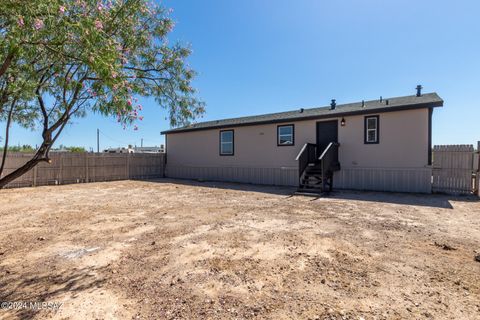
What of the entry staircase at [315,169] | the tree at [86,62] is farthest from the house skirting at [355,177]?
the tree at [86,62]

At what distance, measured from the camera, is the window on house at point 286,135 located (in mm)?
12055

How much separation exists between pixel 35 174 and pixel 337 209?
13.2 metres

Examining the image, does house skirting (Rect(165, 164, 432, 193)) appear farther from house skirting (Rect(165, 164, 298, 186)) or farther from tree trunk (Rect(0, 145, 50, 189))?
tree trunk (Rect(0, 145, 50, 189))

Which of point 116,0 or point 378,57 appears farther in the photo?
point 378,57

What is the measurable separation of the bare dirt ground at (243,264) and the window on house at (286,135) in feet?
20.2

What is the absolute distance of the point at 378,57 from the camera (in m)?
10.7

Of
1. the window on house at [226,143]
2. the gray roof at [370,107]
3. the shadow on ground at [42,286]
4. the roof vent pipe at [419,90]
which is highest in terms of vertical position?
the roof vent pipe at [419,90]

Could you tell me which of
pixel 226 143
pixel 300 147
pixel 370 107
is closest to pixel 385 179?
pixel 370 107

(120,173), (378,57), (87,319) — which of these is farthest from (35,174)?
(378,57)

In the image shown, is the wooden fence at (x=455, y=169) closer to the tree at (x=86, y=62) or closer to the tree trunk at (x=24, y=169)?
the tree at (x=86, y=62)

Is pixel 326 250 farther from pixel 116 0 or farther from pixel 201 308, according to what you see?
pixel 116 0

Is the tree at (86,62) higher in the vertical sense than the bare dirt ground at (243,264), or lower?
higher

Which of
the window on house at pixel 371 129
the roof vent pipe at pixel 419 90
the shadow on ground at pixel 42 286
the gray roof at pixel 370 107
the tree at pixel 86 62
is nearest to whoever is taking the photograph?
the tree at pixel 86 62

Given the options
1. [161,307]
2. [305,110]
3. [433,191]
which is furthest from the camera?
[305,110]
